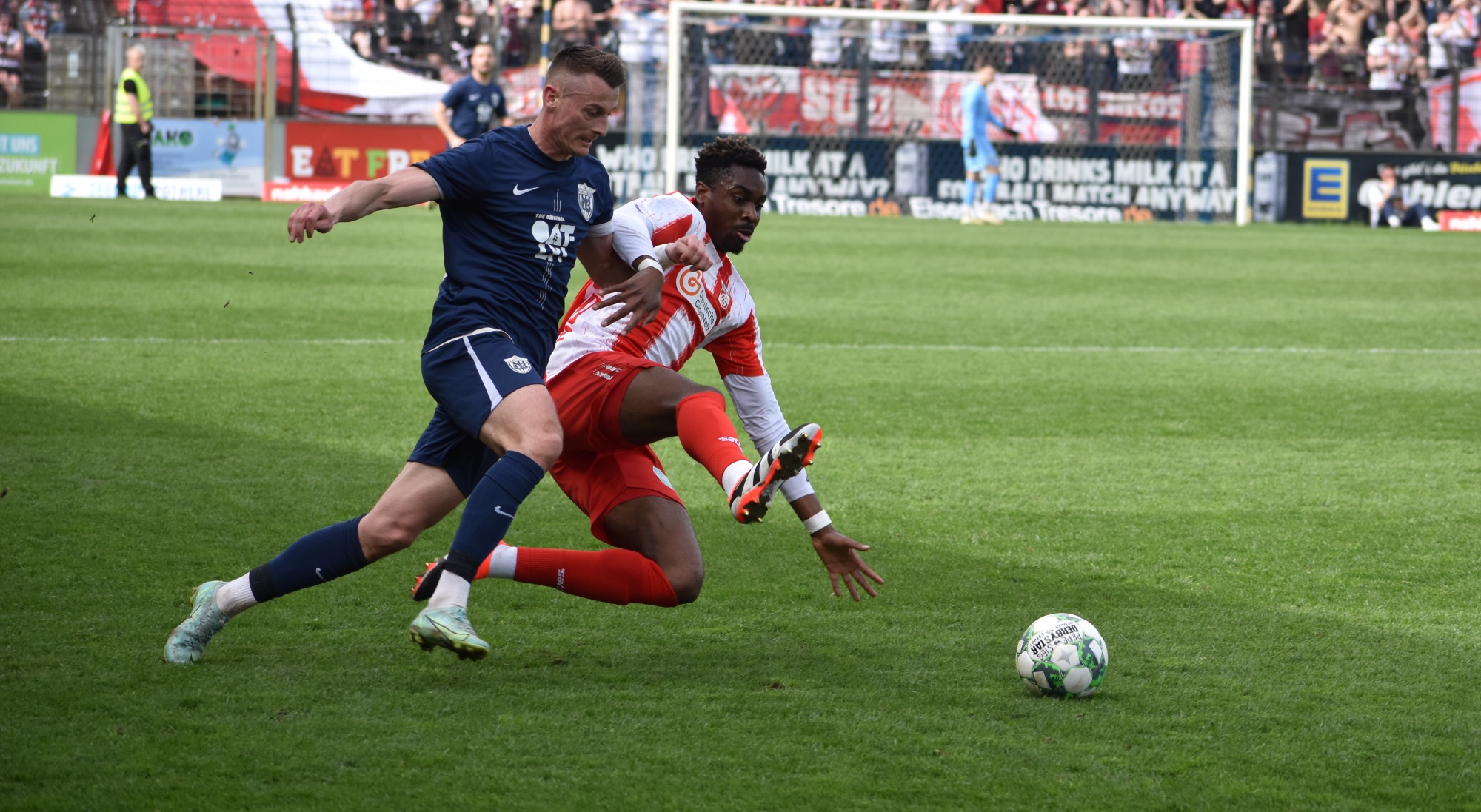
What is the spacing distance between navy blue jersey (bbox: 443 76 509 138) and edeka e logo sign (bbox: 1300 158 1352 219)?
44.1 ft

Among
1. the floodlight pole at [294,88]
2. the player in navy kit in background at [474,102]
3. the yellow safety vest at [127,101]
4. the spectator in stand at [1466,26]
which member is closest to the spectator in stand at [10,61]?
the yellow safety vest at [127,101]

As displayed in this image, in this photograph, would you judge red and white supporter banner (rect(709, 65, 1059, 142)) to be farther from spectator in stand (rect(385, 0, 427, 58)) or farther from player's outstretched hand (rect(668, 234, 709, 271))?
player's outstretched hand (rect(668, 234, 709, 271))

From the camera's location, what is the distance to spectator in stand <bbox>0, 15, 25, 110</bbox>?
→ 77.7ft

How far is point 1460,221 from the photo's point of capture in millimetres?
22875

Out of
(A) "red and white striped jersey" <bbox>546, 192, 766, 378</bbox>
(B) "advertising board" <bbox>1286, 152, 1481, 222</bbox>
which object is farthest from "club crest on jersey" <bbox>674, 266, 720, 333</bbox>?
(B) "advertising board" <bbox>1286, 152, 1481, 222</bbox>

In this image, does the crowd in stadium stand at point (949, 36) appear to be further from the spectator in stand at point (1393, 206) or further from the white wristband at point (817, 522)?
the white wristband at point (817, 522)

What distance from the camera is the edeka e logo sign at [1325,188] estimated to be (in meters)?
23.2

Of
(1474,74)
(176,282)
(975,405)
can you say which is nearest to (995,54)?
(1474,74)

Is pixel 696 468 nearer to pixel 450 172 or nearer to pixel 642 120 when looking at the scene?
pixel 450 172

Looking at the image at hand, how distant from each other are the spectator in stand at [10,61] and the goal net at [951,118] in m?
10.5

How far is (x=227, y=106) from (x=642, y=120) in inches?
257

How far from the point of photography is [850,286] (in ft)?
44.4

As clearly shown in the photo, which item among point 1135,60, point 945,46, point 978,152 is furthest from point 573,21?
point 1135,60

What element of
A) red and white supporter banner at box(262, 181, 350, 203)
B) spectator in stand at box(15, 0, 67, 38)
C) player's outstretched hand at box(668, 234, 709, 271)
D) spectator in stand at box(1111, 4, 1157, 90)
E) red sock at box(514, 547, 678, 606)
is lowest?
red sock at box(514, 547, 678, 606)
